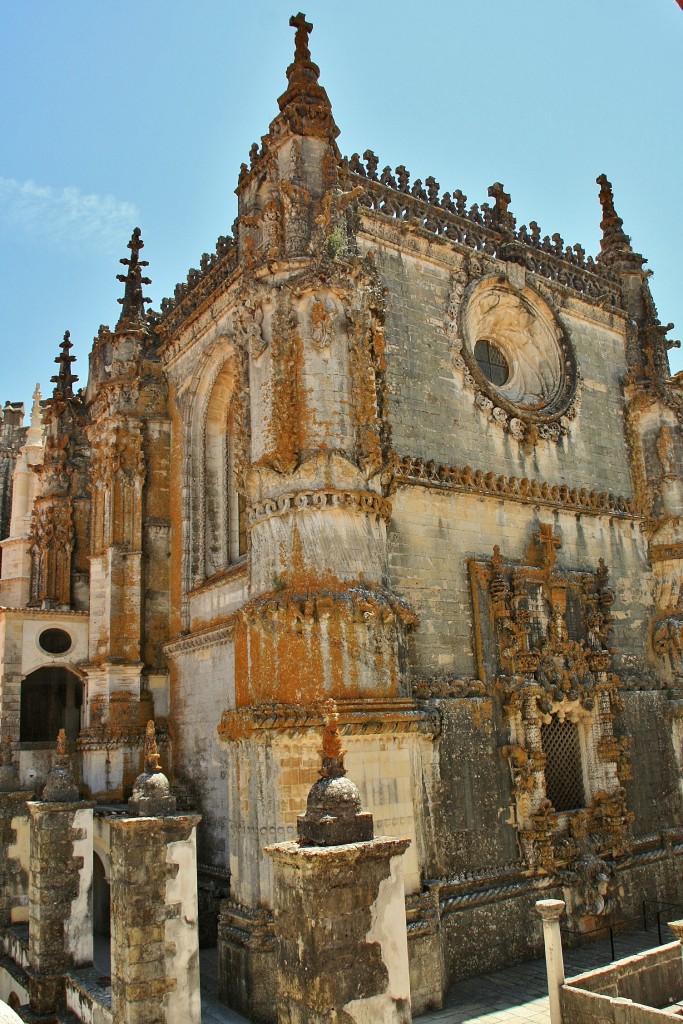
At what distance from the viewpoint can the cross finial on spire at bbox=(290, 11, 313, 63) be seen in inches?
571

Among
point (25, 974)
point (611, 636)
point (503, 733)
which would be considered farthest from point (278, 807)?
point (611, 636)

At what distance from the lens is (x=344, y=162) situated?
14.6m

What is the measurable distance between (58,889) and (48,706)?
10146 mm

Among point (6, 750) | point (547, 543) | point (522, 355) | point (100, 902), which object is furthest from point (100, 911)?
point (522, 355)

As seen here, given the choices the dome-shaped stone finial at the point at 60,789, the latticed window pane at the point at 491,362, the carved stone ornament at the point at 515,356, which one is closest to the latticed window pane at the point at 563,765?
the carved stone ornament at the point at 515,356

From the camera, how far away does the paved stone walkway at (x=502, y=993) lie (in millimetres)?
10648

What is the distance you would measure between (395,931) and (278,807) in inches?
229

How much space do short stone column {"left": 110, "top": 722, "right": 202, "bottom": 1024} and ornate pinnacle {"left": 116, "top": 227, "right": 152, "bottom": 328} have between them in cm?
1340

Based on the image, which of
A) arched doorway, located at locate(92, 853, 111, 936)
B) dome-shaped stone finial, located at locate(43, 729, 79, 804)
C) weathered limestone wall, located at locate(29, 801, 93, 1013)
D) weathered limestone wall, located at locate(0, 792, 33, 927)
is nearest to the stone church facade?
weathered limestone wall, located at locate(0, 792, 33, 927)

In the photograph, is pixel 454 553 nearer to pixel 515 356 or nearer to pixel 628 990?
pixel 515 356

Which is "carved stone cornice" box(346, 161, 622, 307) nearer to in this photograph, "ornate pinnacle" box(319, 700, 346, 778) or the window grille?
the window grille

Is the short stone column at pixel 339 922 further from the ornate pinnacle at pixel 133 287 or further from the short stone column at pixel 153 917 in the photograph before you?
the ornate pinnacle at pixel 133 287

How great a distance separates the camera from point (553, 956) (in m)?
10.1

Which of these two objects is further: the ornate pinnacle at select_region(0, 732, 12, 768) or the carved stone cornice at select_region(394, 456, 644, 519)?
the ornate pinnacle at select_region(0, 732, 12, 768)
